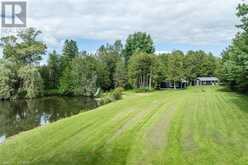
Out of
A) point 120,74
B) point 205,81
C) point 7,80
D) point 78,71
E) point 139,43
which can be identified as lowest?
point 7,80

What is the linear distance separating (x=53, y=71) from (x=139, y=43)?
24441 mm

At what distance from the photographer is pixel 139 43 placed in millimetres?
64188

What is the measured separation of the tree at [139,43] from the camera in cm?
6412

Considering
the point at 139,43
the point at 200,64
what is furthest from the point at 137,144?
the point at 200,64

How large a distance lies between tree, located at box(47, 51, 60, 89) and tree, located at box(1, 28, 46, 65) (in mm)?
4446

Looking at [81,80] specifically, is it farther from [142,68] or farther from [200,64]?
[200,64]

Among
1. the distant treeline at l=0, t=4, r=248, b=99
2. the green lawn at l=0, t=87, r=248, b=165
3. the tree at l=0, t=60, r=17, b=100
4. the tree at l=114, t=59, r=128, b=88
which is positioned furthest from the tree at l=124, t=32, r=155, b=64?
the green lawn at l=0, t=87, r=248, b=165

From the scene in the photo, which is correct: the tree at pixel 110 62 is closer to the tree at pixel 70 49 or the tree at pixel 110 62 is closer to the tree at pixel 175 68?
the tree at pixel 70 49

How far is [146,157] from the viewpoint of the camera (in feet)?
26.3

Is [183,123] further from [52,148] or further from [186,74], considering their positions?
[186,74]

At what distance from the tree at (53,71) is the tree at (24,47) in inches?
175

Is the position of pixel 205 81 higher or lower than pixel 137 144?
higher

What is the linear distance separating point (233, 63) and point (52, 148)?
45.9ft

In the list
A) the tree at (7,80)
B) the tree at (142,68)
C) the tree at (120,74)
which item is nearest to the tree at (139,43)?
the tree at (120,74)
